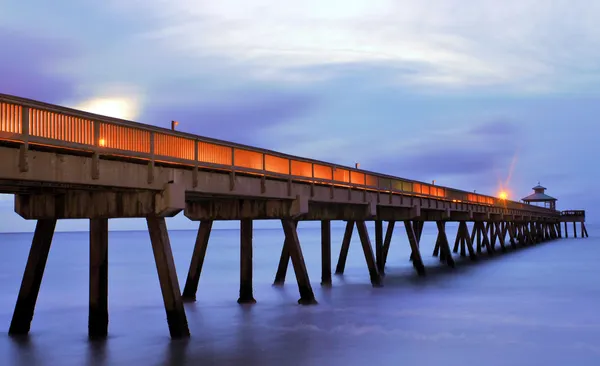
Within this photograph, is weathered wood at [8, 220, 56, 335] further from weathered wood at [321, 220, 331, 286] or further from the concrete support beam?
weathered wood at [321, 220, 331, 286]

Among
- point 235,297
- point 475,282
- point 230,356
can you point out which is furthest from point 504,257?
point 230,356

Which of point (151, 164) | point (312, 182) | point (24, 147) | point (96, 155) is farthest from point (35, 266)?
point (312, 182)

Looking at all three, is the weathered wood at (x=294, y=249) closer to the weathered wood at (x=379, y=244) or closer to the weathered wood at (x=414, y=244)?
the weathered wood at (x=414, y=244)

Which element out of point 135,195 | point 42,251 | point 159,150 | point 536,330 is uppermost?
point 159,150

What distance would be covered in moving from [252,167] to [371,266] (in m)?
12.8

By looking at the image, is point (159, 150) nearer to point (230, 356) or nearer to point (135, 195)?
point (135, 195)

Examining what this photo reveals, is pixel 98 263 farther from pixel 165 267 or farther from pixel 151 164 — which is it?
pixel 151 164

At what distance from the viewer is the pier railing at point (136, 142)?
1159cm

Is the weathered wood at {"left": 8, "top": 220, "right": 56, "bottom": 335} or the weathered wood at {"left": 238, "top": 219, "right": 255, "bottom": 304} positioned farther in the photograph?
the weathered wood at {"left": 238, "top": 219, "right": 255, "bottom": 304}

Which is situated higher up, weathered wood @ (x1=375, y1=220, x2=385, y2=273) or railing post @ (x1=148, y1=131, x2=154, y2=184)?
railing post @ (x1=148, y1=131, x2=154, y2=184)

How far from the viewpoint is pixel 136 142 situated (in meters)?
14.5

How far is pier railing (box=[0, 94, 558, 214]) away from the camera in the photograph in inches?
456

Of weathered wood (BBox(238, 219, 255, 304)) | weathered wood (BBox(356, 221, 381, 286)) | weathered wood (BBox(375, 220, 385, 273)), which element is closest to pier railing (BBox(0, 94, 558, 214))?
weathered wood (BBox(238, 219, 255, 304))

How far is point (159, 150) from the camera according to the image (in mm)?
15258
